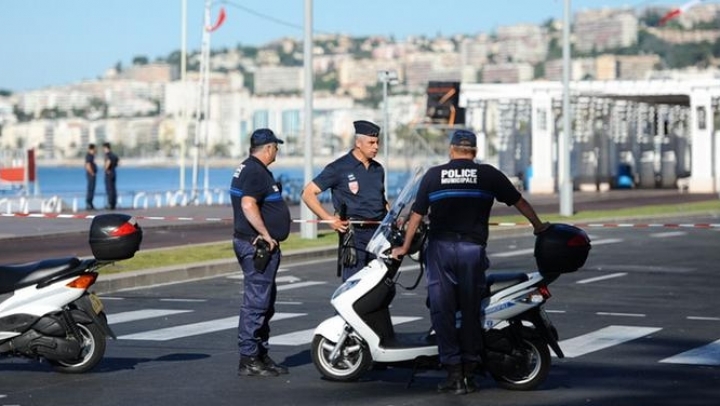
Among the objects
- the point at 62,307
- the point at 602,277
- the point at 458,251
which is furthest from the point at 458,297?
the point at 602,277

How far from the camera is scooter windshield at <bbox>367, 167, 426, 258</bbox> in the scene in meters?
12.0

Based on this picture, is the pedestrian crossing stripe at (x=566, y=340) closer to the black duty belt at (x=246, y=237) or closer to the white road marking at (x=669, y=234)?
the black duty belt at (x=246, y=237)

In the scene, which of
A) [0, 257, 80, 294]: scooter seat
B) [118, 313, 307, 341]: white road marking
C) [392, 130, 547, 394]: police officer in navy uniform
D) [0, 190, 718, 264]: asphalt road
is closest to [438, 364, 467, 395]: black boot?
[392, 130, 547, 394]: police officer in navy uniform

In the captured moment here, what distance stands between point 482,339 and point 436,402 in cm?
63

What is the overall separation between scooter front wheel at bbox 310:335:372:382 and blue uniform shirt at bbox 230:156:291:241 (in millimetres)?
948

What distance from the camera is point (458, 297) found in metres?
11.6

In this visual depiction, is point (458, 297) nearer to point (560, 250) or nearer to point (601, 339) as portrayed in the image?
point (560, 250)

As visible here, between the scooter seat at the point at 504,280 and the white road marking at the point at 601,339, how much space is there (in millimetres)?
1915

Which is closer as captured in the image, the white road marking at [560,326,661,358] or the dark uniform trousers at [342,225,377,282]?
the dark uniform trousers at [342,225,377,282]

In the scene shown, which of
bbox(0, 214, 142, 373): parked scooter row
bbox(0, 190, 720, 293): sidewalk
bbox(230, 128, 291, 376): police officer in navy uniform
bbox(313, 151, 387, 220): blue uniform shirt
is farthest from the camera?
bbox(0, 190, 720, 293): sidewalk

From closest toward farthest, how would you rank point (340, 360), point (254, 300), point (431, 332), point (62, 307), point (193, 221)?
point (431, 332), point (340, 360), point (62, 307), point (254, 300), point (193, 221)

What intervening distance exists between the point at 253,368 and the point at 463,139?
94.6 inches

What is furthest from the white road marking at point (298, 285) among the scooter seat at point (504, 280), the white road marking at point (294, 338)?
the scooter seat at point (504, 280)

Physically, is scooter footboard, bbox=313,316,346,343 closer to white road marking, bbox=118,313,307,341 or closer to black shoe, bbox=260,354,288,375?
black shoe, bbox=260,354,288,375
